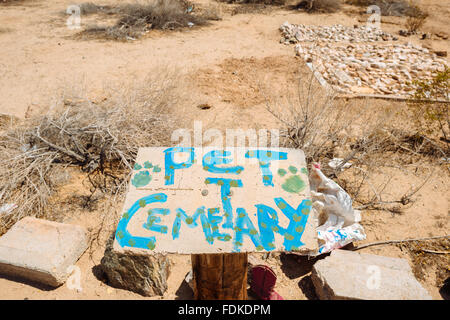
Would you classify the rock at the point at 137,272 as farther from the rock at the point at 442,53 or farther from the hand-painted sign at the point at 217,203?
the rock at the point at 442,53

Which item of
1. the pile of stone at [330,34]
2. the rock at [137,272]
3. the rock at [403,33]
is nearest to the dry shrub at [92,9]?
the pile of stone at [330,34]

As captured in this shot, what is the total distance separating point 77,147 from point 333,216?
9.06ft

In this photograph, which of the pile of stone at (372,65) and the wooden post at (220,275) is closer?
the wooden post at (220,275)

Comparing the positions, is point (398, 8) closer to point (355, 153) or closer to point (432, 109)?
point (432, 109)

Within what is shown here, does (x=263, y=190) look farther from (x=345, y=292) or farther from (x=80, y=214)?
(x=80, y=214)

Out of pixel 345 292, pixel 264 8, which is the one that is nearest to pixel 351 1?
pixel 264 8

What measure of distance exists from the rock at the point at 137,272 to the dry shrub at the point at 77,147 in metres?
0.92

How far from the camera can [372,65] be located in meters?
5.84

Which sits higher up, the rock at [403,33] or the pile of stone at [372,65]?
the rock at [403,33]

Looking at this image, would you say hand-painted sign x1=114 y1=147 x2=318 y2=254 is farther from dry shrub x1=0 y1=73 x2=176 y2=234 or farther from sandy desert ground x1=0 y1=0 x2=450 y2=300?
dry shrub x1=0 y1=73 x2=176 y2=234

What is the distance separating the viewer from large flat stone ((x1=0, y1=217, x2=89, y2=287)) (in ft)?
7.66

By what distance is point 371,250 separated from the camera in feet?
8.93

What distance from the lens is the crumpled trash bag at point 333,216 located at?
8.55 feet

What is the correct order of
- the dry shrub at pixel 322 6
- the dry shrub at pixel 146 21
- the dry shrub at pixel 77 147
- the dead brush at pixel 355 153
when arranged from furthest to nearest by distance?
the dry shrub at pixel 322 6, the dry shrub at pixel 146 21, the dead brush at pixel 355 153, the dry shrub at pixel 77 147
